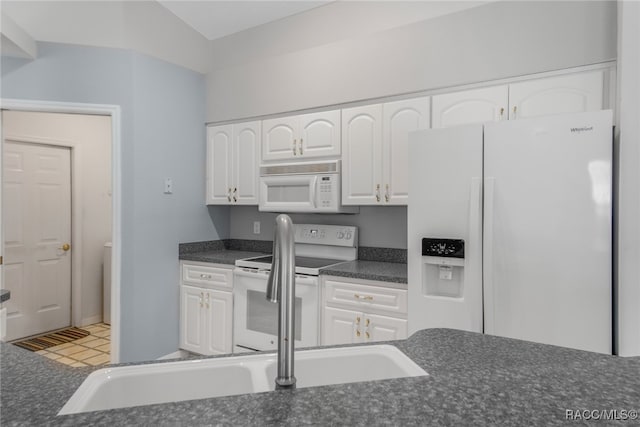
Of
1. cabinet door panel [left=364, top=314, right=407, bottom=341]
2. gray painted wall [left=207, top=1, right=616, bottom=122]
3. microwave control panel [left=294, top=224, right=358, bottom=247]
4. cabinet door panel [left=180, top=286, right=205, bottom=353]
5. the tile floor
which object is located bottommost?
the tile floor

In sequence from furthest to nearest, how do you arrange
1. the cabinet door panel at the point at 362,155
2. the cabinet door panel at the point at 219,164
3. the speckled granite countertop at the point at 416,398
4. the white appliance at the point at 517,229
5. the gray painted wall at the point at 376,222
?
the cabinet door panel at the point at 219,164, the gray painted wall at the point at 376,222, the cabinet door panel at the point at 362,155, the white appliance at the point at 517,229, the speckled granite countertop at the point at 416,398

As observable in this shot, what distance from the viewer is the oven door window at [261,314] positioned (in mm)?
2865

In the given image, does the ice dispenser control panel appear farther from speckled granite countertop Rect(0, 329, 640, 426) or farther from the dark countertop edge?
speckled granite countertop Rect(0, 329, 640, 426)

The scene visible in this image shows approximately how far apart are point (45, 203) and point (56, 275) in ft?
2.50

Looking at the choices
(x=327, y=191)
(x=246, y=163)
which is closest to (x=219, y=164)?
(x=246, y=163)

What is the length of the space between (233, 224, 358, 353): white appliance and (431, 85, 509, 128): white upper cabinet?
1097 millimetres

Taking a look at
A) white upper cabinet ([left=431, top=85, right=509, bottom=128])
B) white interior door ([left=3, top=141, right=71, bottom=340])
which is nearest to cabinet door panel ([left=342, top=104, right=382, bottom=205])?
white upper cabinet ([left=431, top=85, right=509, bottom=128])

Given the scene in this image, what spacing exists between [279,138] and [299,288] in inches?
49.0

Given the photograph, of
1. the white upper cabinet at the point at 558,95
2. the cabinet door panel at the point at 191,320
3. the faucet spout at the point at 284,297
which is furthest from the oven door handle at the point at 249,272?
the faucet spout at the point at 284,297

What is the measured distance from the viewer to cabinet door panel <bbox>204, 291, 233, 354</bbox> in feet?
10.2

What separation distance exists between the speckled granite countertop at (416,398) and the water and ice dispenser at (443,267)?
1.13 meters

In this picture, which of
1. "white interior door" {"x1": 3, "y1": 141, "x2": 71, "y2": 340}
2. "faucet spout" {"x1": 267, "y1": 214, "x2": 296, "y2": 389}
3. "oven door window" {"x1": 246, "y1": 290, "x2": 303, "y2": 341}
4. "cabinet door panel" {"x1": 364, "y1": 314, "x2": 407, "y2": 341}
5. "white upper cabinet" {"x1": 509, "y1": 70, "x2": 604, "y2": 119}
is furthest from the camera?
"white interior door" {"x1": 3, "y1": 141, "x2": 71, "y2": 340}

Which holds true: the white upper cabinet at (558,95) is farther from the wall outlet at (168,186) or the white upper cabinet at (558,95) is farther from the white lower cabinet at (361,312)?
the wall outlet at (168,186)
